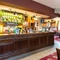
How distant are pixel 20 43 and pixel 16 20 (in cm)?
345

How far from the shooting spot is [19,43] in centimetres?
557

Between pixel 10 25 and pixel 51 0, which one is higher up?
pixel 51 0

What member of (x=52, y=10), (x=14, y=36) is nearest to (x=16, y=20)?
(x=52, y=10)

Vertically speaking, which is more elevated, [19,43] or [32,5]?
[32,5]

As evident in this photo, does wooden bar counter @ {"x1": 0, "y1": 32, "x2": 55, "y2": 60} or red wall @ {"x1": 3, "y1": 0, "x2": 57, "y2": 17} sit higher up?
red wall @ {"x1": 3, "y1": 0, "x2": 57, "y2": 17}

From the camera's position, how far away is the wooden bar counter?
487 centimetres

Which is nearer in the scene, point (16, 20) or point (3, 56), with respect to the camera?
point (3, 56)

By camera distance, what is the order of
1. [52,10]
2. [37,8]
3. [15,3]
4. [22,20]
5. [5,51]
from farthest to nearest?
1. [22,20]
2. [52,10]
3. [37,8]
4. [5,51]
5. [15,3]

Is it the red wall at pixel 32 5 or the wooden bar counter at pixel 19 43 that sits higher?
the red wall at pixel 32 5

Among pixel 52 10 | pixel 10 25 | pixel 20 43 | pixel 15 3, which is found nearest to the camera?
pixel 15 3

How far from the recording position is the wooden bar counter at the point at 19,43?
4.87 metres

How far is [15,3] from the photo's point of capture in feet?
15.2

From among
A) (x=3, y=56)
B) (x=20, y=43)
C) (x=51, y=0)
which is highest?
(x=51, y=0)

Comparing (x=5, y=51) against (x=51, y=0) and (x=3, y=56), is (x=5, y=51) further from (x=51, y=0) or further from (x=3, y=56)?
(x=51, y=0)
